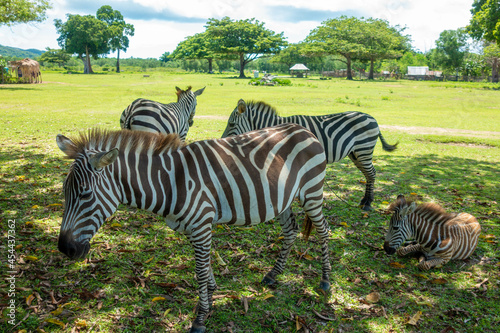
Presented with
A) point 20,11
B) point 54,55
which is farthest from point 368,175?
point 54,55

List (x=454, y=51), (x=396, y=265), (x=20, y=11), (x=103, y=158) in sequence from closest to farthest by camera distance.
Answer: (x=103, y=158) < (x=396, y=265) < (x=20, y=11) < (x=454, y=51)

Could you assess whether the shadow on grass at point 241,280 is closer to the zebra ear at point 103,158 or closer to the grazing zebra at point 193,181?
the grazing zebra at point 193,181

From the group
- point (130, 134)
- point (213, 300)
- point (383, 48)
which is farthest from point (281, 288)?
point (383, 48)

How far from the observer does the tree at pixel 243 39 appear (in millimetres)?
64062

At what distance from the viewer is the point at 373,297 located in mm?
4102

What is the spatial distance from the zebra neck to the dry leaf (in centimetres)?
262

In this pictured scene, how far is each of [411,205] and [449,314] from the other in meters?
1.51

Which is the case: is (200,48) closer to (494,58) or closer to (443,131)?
(494,58)

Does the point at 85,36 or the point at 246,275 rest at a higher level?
the point at 85,36

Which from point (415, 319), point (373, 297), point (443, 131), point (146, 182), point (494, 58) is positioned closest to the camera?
point (146, 182)

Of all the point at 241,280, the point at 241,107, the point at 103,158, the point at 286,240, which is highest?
the point at 241,107

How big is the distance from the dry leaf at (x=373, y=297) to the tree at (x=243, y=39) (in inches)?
2459

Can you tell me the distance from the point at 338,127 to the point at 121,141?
15.1 feet

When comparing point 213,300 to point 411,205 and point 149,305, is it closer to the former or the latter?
point 149,305
